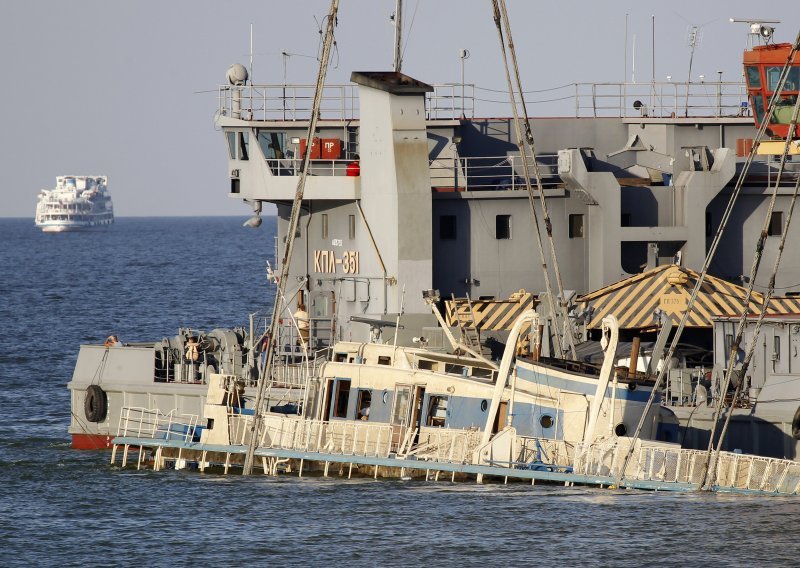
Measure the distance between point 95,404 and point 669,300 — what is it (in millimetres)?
15351

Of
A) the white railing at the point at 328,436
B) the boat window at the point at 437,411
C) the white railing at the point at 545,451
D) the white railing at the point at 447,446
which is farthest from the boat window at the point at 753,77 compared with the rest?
the white railing at the point at 328,436

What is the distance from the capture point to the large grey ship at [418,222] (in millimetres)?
43062

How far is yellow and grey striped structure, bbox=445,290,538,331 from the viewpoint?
44156 mm

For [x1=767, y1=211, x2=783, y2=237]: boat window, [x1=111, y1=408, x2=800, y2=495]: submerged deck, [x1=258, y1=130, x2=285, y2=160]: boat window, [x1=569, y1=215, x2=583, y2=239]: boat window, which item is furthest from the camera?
[x1=258, y1=130, x2=285, y2=160]: boat window

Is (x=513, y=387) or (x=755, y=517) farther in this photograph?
(x=513, y=387)

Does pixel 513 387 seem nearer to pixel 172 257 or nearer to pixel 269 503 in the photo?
pixel 269 503

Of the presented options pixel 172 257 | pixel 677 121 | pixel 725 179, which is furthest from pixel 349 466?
pixel 172 257

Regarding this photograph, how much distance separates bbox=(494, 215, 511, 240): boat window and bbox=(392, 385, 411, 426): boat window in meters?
11.0

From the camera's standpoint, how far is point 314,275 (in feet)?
155

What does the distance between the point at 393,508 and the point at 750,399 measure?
31.2 feet

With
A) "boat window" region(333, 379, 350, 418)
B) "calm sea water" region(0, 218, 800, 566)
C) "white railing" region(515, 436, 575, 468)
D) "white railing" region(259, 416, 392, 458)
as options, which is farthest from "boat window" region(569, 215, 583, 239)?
"calm sea water" region(0, 218, 800, 566)

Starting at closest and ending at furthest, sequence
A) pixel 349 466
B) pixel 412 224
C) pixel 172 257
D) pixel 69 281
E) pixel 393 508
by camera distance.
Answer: pixel 393 508
pixel 349 466
pixel 412 224
pixel 69 281
pixel 172 257

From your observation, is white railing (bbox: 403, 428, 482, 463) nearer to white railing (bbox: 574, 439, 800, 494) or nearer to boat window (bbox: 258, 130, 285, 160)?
white railing (bbox: 574, 439, 800, 494)

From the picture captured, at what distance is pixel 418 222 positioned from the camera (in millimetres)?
44625
